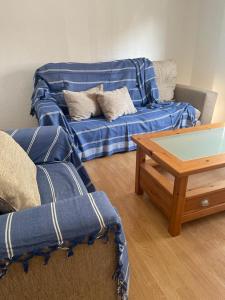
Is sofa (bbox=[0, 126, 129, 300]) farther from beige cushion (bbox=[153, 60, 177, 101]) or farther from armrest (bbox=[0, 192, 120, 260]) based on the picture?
beige cushion (bbox=[153, 60, 177, 101])

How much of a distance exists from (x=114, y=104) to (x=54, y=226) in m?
1.94

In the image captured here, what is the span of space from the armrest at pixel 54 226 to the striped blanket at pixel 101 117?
4.61 feet

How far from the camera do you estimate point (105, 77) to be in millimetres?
2758

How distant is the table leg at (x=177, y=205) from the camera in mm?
1389

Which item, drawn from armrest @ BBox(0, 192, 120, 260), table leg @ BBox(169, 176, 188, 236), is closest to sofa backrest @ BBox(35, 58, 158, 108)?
table leg @ BBox(169, 176, 188, 236)

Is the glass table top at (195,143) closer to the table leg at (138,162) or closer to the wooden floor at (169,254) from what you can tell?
the table leg at (138,162)

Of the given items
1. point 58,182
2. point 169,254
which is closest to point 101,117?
point 58,182

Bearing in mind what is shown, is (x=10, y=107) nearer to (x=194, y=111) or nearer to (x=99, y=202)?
(x=194, y=111)

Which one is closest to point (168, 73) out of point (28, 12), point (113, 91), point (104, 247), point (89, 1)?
point (113, 91)

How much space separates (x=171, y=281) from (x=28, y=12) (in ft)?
8.99

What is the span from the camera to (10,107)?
9.26 feet

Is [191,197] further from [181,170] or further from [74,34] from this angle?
[74,34]

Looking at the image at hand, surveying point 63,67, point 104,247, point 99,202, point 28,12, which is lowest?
point 104,247

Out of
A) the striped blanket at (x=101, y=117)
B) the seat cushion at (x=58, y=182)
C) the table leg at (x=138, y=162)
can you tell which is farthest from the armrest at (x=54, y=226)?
the striped blanket at (x=101, y=117)
